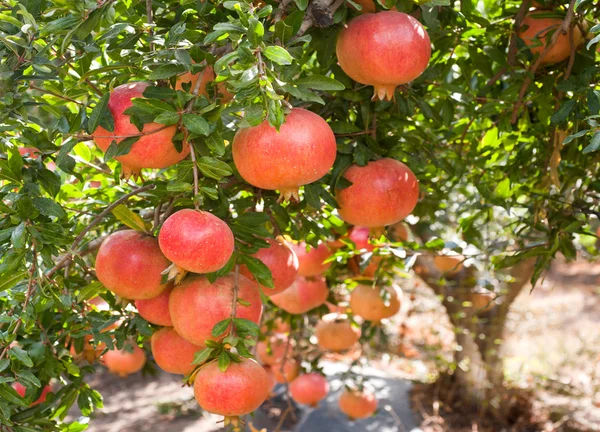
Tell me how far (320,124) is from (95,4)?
0.47 meters

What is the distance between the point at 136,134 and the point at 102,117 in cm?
8

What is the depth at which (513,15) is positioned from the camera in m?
1.90

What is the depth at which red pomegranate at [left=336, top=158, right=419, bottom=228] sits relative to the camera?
5.11ft

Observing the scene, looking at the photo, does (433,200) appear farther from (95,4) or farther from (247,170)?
(95,4)

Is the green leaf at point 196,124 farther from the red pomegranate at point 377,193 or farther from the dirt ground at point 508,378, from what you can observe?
the dirt ground at point 508,378

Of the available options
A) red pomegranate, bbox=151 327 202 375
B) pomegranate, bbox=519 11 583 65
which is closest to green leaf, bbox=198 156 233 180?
red pomegranate, bbox=151 327 202 375

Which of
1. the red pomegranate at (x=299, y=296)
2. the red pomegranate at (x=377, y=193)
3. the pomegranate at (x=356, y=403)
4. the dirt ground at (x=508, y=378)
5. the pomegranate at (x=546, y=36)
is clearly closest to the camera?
the red pomegranate at (x=377, y=193)

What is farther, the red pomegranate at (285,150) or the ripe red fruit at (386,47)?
the ripe red fruit at (386,47)

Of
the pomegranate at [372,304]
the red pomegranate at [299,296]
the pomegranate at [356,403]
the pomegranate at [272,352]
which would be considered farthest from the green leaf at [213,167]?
the pomegranate at [356,403]

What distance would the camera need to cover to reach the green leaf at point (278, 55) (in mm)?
1019

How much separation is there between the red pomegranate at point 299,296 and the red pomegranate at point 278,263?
79cm

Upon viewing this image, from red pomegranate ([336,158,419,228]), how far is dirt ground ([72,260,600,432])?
3.01 meters

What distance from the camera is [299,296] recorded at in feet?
8.10

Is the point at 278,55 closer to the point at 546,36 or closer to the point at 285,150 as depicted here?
the point at 285,150
